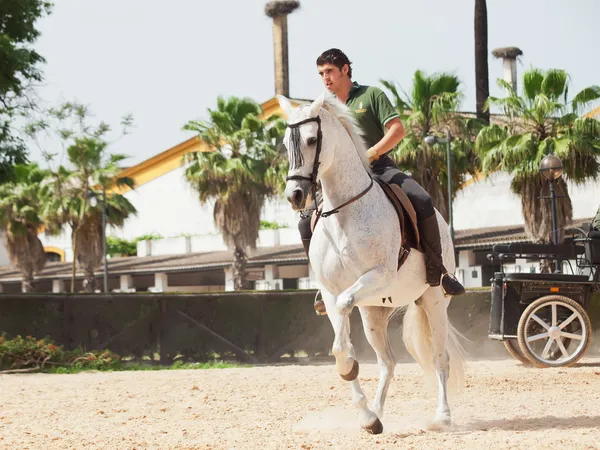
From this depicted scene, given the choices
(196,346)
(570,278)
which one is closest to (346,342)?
(570,278)

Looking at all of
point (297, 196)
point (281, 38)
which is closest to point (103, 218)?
point (281, 38)

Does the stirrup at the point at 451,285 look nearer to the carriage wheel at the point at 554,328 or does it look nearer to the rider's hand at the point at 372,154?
the rider's hand at the point at 372,154

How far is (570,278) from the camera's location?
14.9 meters

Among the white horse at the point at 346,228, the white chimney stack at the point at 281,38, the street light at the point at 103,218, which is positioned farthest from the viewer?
the white chimney stack at the point at 281,38

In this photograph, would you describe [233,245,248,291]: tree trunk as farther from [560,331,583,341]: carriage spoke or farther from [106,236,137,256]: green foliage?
[560,331,583,341]: carriage spoke

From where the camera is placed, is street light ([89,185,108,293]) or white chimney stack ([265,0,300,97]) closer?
street light ([89,185,108,293])

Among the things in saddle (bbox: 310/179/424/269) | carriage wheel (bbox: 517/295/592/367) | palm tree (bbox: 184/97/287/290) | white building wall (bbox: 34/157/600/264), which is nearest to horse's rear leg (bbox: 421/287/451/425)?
saddle (bbox: 310/179/424/269)

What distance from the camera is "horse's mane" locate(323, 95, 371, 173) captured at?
24.6 feet

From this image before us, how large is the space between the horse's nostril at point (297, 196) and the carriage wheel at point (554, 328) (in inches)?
343

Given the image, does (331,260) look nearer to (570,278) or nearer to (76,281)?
(570,278)

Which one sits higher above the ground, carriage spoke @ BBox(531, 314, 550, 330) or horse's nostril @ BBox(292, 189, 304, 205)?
horse's nostril @ BBox(292, 189, 304, 205)

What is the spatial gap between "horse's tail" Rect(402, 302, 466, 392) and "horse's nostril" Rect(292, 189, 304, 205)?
2.71m

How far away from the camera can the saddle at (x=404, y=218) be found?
7.94 metres

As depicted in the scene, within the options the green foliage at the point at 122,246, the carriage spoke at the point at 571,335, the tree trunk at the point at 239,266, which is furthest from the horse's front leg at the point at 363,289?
the green foliage at the point at 122,246
